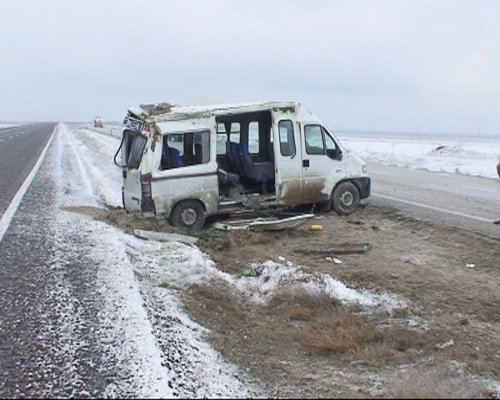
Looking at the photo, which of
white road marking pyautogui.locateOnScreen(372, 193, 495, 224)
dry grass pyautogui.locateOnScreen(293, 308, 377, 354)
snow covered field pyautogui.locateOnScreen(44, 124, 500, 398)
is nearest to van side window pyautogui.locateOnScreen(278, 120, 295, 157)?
snow covered field pyautogui.locateOnScreen(44, 124, 500, 398)

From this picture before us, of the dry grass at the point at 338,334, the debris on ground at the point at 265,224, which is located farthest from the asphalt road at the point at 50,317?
the debris on ground at the point at 265,224

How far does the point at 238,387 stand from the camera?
3.73m

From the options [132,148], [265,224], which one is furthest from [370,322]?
[132,148]

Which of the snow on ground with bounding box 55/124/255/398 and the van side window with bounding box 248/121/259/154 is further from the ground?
the van side window with bounding box 248/121/259/154

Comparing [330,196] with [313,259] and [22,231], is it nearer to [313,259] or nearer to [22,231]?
[313,259]

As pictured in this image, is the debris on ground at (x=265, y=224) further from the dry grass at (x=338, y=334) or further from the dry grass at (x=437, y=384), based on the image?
the dry grass at (x=437, y=384)

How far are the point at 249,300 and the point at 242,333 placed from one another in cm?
102

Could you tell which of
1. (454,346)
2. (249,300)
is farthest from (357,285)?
(454,346)

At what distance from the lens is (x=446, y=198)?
1304 cm

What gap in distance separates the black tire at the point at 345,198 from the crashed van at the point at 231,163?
0.02m

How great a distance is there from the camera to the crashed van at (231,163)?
9.50m

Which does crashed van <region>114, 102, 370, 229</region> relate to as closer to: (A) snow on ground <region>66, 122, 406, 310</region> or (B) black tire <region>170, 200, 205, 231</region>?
(B) black tire <region>170, 200, 205, 231</region>

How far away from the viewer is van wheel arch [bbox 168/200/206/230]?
31.7 feet

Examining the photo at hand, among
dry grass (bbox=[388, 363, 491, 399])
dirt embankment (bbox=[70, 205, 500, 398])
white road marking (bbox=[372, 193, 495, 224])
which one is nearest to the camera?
dry grass (bbox=[388, 363, 491, 399])
